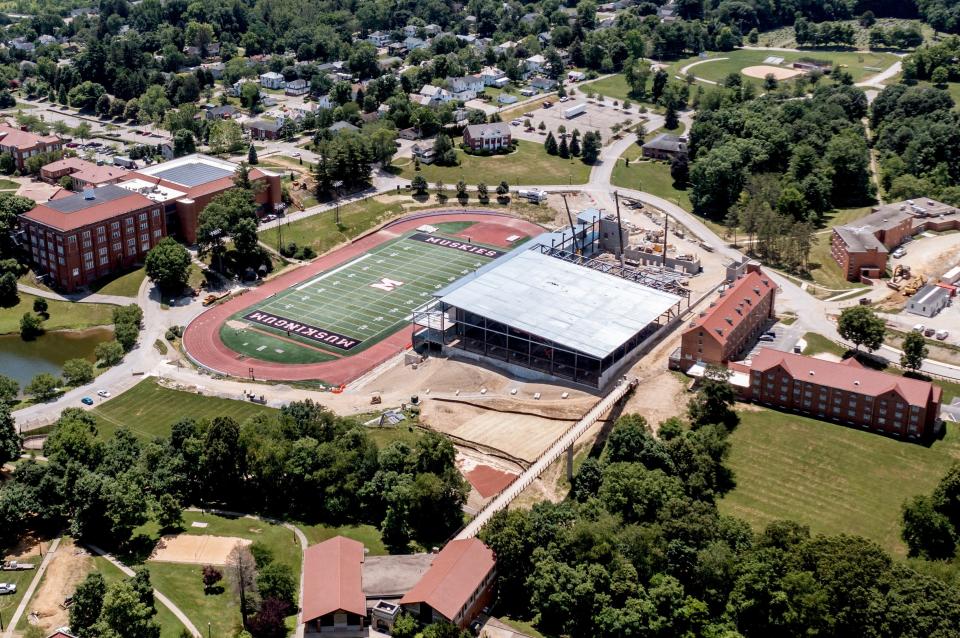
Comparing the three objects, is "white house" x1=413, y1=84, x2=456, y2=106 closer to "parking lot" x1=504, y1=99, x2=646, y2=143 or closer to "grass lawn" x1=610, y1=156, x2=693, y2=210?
"parking lot" x1=504, y1=99, x2=646, y2=143

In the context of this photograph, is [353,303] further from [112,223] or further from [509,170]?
[509,170]

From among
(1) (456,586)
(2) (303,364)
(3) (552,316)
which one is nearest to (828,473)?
(3) (552,316)

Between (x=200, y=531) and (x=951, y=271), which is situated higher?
(x=951, y=271)

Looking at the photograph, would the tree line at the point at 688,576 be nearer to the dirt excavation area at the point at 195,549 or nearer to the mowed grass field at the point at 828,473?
the mowed grass field at the point at 828,473

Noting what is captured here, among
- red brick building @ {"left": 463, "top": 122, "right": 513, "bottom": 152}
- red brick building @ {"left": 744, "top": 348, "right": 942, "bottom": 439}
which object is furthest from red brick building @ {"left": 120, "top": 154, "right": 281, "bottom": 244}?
red brick building @ {"left": 744, "top": 348, "right": 942, "bottom": 439}

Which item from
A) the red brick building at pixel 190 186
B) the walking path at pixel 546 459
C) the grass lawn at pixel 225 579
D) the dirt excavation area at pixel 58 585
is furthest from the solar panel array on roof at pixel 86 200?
the walking path at pixel 546 459

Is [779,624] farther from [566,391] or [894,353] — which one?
[894,353]

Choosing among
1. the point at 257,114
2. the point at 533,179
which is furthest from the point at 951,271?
the point at 257,114

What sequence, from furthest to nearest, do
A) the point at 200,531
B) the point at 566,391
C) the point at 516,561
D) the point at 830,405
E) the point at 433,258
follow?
1. the point at 433,258
2. the point at 566,391
3. the point at 830,405
4. the point at 200,531
5. the point at 516,561
